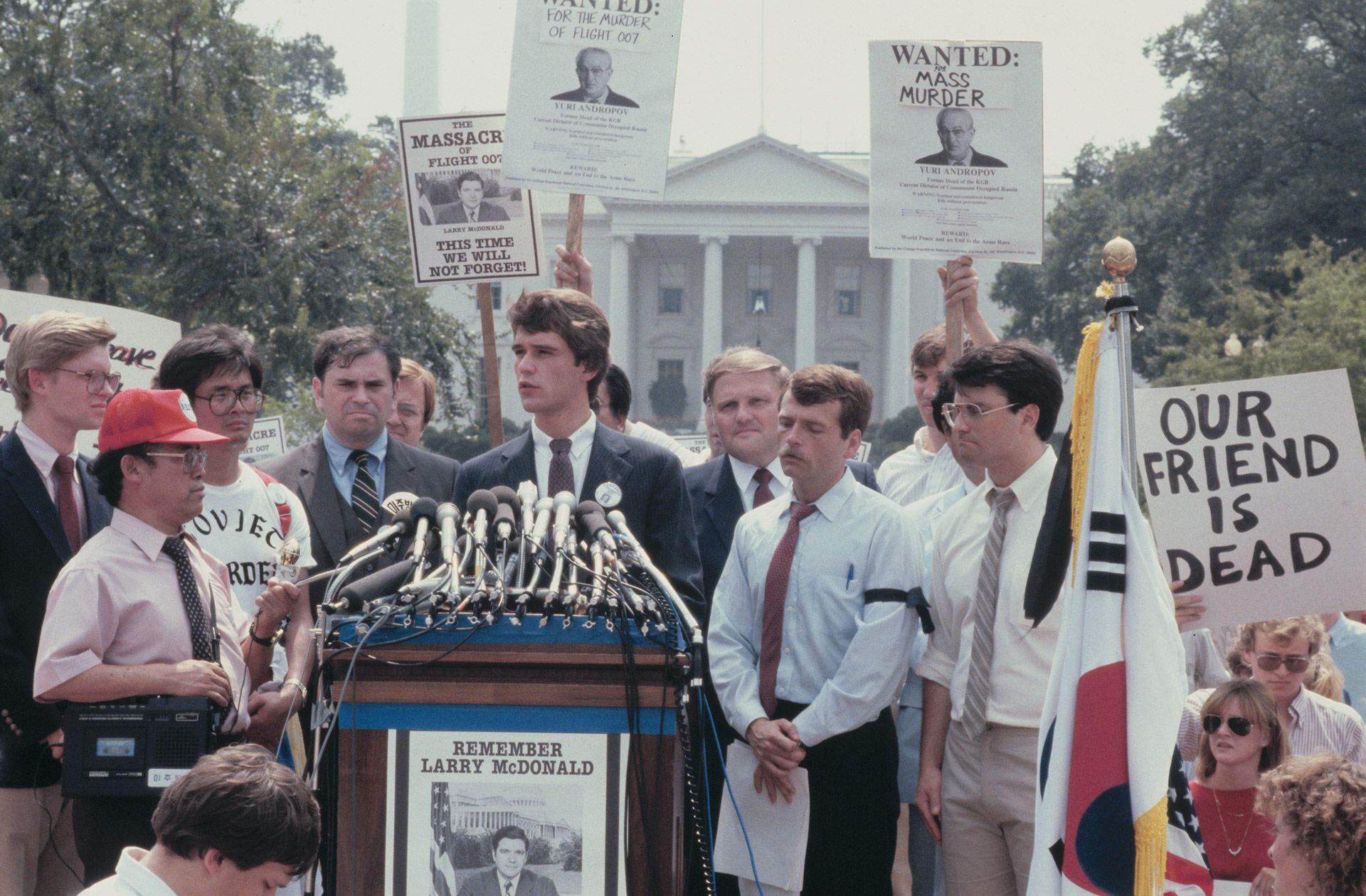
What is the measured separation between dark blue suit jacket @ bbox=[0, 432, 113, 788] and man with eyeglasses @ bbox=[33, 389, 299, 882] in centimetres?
25

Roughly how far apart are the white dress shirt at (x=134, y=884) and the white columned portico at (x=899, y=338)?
249 ft

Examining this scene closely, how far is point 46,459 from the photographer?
487 centimetres

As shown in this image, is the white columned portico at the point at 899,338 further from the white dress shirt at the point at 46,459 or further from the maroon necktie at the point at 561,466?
the white dress shirt at the point at 46,459

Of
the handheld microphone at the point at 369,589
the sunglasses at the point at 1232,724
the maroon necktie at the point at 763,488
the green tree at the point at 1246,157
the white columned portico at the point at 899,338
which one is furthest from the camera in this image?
the white columned portico at the point at 899,338

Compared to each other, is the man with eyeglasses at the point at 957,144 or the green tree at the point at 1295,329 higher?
the green tree at the point at 1295,329

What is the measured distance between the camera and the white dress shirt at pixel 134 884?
9.59ft

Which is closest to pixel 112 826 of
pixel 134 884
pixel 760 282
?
pixel 134 884

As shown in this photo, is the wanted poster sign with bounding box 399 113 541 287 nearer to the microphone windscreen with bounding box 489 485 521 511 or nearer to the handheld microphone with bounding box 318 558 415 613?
the microphone windscreen with bounding box 489 485 521 511

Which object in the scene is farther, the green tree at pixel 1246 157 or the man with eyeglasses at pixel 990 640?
the green tree at pixel 1246 157

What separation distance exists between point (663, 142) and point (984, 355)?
259 cm

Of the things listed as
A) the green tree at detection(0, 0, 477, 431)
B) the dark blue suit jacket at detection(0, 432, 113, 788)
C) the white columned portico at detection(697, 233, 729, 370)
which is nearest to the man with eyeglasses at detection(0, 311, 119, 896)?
the dark blue suit jacket at detection(0, 432, 113, 788)

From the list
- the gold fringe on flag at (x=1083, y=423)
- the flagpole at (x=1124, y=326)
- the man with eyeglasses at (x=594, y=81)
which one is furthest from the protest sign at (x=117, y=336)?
the flagpole at (x=1124, y=326)

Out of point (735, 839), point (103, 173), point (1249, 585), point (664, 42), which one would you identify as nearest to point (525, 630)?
point (735, 839)

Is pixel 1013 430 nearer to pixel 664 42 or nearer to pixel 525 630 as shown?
pixel 525 630
